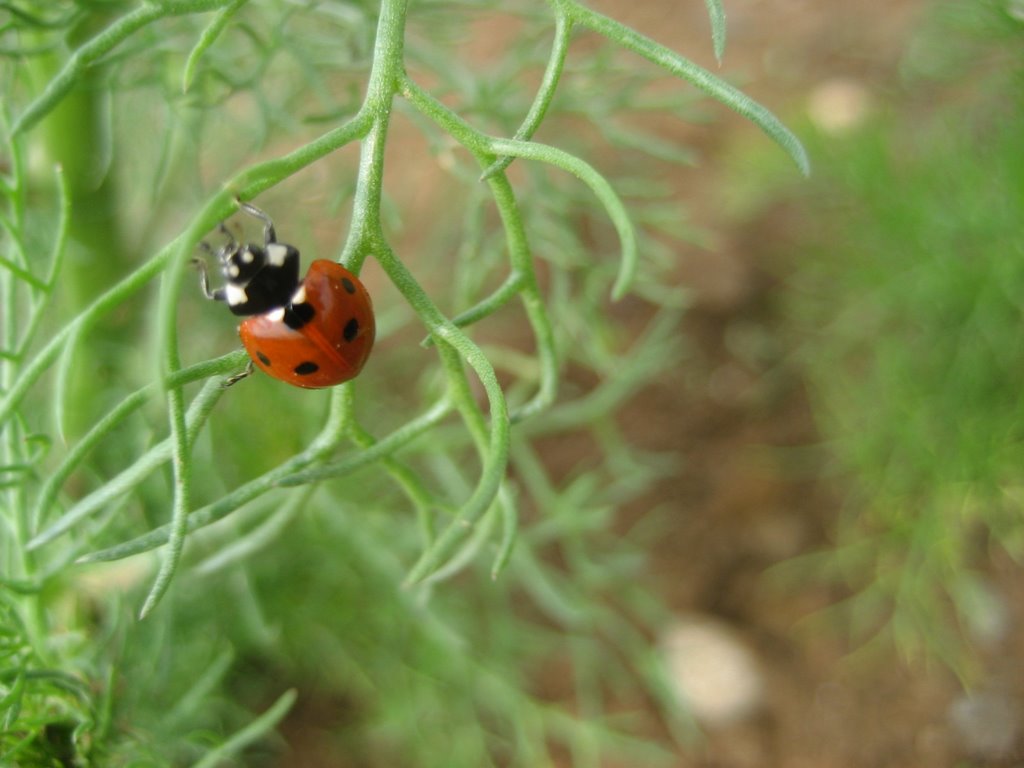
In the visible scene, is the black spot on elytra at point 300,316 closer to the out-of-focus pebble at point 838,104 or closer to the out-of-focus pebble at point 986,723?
the out-of-focus pebble at point 986,723

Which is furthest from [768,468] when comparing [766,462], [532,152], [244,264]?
[532,152]

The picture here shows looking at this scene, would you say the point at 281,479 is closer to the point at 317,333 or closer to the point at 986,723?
the point at 317,333

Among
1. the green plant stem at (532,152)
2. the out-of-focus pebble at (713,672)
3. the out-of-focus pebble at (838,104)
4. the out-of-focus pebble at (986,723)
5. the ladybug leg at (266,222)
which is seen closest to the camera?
the green plant stem at (532,152)

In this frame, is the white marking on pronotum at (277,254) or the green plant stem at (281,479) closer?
the green plant stem at (281,479)

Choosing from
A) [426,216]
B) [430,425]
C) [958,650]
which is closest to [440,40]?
[426,216]

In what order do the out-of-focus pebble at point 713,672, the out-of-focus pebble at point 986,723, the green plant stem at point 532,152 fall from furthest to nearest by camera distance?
the out-of-focus pebble at point 713,672 < the out-of-focus pebble at point 986,723 < the green plant stem at point 532,152

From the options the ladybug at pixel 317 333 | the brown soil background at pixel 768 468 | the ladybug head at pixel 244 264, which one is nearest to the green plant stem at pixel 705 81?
the ladybug at pixel 317 333

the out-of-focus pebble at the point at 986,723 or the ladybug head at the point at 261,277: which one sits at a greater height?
the ladybug head at the point at 261,277
